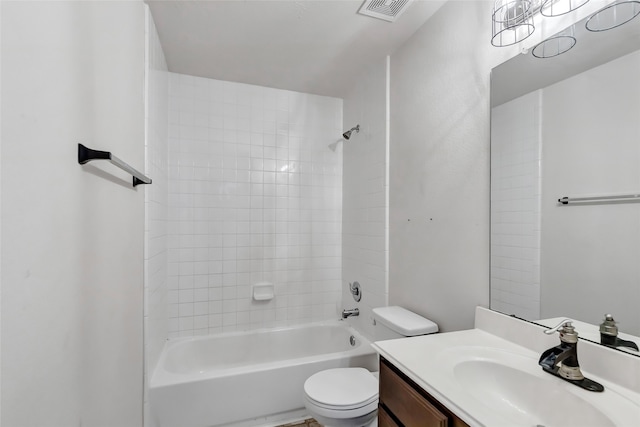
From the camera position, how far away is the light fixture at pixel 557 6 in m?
0.98

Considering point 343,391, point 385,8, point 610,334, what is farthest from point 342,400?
point 385,8

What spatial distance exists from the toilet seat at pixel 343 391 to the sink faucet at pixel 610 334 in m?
1.04

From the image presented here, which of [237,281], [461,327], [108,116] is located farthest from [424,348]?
[237,281]

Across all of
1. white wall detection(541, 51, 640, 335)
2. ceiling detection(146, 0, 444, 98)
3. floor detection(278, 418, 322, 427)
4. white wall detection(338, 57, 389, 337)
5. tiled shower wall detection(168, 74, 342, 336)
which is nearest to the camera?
white wall detection(541, 51, 640, 335)

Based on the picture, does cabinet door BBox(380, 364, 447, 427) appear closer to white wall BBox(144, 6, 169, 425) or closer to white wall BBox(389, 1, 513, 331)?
white wall BBox(389, 1, 513, 331)

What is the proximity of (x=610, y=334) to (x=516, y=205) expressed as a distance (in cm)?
51

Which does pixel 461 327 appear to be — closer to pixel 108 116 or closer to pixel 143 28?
pixel 108 116

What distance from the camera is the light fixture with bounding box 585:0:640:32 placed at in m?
0.86

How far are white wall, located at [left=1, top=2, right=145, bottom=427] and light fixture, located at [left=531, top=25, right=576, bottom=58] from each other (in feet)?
5.01

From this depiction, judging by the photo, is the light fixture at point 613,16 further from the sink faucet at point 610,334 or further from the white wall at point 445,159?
the sink faucet at point 610,334

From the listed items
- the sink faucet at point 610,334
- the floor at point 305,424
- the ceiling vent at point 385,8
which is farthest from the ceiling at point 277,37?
the floor at point 305,424

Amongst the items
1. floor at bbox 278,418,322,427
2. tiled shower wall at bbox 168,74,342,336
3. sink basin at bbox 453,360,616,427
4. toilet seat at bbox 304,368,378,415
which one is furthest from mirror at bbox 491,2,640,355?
tiled shower wall at bbox 168,74,342,336

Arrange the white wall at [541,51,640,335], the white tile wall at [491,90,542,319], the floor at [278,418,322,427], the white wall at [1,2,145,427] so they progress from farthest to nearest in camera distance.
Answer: the floor at [278,418,322,427], the white tile wall at [491,90,542,319], the white wall at [541,51,640,335], the white wall at [1,2,145,427]

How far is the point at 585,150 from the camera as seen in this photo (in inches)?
37.4
